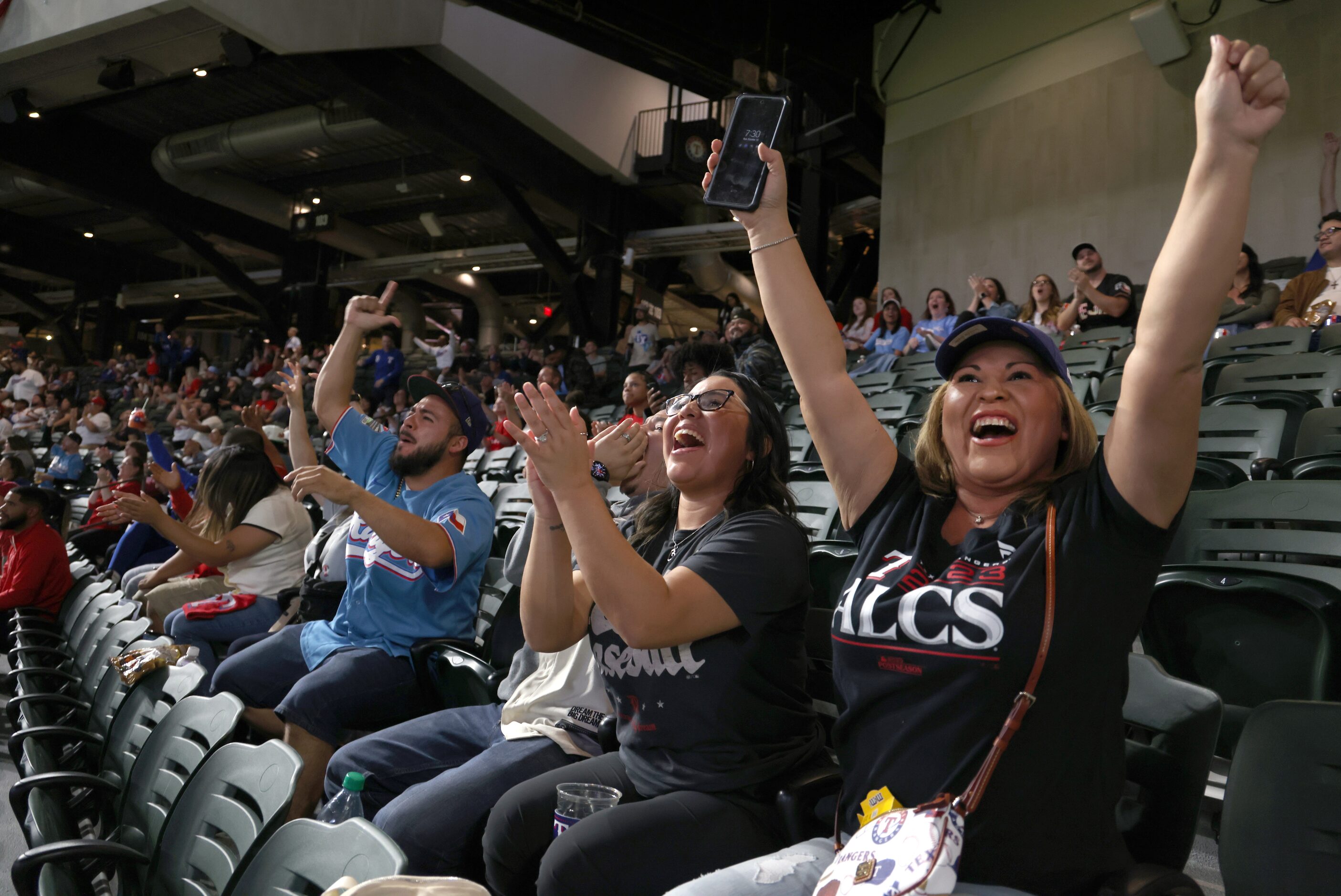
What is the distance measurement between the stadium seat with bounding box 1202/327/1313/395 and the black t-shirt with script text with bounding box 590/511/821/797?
3.72 m

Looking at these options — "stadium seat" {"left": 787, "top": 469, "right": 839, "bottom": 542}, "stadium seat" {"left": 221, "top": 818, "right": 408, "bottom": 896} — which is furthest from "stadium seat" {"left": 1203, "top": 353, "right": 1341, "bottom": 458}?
"stadium seat" {"left": 221, "top": 818, "right": 408, "bottom": 896}

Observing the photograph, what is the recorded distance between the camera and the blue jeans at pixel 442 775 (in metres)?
1.76

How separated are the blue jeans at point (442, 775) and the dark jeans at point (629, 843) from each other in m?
0.16

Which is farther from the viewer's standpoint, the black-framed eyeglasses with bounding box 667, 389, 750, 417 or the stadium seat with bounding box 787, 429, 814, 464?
the stadium seat with bounding box 787, 429, 814, 464

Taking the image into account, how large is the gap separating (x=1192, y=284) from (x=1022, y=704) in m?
0.56

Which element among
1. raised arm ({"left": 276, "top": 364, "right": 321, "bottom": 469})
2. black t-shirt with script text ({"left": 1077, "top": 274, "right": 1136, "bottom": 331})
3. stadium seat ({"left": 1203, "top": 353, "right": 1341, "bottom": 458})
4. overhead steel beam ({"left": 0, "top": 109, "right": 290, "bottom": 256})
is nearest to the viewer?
stadium seat ({"left": 1203, "top": 353, "right": 1341, "bottom": 458})

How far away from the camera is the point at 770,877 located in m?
1.25

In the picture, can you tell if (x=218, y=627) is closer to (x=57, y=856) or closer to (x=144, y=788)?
(x=144, y=788)

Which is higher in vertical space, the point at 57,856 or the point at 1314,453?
the point at 1314,453

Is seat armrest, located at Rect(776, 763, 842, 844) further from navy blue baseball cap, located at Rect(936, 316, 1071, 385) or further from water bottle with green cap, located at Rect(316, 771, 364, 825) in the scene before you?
water bottle with green cap, located at Rect(316, 771, 364, 825)

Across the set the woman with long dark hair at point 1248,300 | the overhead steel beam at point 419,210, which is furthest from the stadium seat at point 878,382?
the overhead steel beam at point 419,210

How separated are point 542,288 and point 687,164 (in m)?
10.1

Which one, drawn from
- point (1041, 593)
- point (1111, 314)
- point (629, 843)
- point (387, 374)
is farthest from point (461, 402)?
point (387, 374)

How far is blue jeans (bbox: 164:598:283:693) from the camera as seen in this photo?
136 inches
